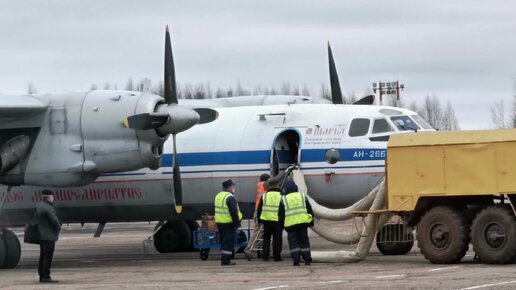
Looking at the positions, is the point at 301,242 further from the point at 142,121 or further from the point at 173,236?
the point at 173,236

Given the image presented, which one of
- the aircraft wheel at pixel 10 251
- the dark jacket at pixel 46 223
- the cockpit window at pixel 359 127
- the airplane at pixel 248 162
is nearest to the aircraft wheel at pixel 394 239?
the airplane at pixel 248 162

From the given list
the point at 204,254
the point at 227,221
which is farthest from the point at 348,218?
the point at 204,254

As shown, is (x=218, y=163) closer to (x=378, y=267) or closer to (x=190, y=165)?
(x=190, y=165)

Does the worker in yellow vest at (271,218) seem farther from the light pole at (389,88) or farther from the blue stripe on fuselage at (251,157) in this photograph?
the light pole at (389,88)

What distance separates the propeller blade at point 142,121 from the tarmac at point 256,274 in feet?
9.88

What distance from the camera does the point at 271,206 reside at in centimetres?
2167

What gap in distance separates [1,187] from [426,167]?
11.2 m

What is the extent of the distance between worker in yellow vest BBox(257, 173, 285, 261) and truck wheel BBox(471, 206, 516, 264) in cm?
432

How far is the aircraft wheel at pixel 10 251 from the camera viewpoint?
2355 centimetres

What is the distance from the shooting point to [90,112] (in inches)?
879

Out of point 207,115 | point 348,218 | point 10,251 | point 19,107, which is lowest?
point 10,251

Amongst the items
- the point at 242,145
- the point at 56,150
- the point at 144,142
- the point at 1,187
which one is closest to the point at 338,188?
the point at 242,145

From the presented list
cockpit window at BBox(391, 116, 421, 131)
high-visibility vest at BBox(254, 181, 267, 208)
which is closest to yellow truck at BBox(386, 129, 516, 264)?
cockpit window at BBox(391, 116, 421, 131)

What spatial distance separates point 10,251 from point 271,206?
6368mm
